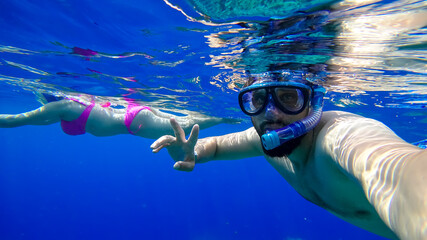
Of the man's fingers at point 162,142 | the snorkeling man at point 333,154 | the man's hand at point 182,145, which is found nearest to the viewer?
the snorkeling man at point 333,154

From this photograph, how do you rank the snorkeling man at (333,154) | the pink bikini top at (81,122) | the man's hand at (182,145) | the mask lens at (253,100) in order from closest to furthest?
1. the snorkeling man at (333,154)
2. the man's hand at (182,145)
3. the mask lens at (253,100)
4. the pink bikini top at (81,122)

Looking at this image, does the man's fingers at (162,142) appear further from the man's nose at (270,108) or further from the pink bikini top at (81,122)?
the pink bikini top at (81,122)

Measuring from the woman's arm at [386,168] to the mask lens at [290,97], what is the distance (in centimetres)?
97

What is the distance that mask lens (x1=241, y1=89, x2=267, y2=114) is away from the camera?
3.78 meters

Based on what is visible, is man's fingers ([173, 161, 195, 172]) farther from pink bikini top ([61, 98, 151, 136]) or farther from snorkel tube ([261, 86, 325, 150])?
pink bikini top ([61, 98, 151, 136])

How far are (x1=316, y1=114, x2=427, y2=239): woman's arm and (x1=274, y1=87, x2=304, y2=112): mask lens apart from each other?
0.97 m

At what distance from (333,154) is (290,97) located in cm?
147

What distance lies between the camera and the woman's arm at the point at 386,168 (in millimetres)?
1162

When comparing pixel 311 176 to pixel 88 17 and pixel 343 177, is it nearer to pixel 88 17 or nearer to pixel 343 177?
pixel 343 177

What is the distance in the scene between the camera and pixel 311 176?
123 inches

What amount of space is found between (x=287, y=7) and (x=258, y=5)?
0.54m

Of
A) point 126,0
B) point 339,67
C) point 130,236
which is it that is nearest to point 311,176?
Answer: point 126,0

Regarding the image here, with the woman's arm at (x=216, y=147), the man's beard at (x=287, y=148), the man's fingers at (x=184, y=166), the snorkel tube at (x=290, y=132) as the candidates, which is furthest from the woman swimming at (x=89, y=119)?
the snorkel tube at (x=290, y=132)

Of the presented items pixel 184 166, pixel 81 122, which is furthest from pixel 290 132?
pixel 81 122
